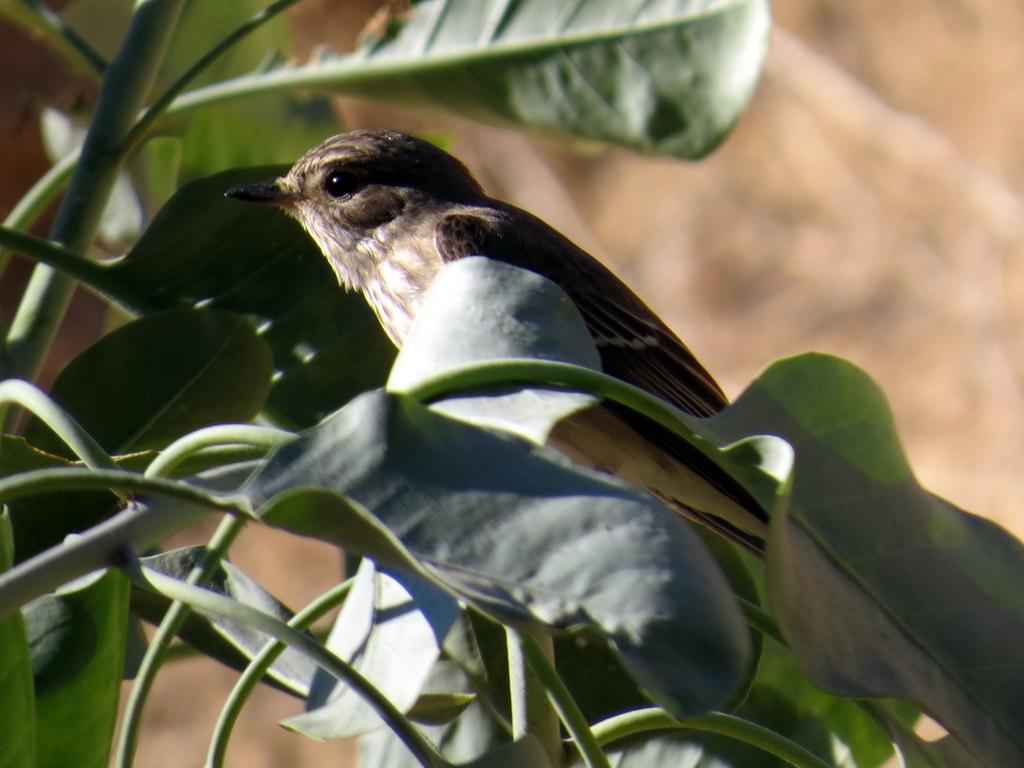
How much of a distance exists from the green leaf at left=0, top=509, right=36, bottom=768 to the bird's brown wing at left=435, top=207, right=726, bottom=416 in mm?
1566

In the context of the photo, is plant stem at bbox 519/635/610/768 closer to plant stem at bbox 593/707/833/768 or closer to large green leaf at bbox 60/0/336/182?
plant stem at bbox 593/707/833/768

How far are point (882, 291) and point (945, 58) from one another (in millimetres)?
1533

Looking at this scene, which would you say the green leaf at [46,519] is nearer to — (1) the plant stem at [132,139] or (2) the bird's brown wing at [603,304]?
(1) the plant stem at [132,139]

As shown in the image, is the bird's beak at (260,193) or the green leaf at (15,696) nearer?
the green leaf at (15,696)

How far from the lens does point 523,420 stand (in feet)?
3.24

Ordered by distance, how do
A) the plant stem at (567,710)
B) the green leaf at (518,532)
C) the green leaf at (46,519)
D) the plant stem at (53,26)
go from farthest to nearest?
1. the plant stem at (53,26)
2. the green leaf at (46,519)
3. the plant stem at (567,710)
4. the green leaf at (518,532)

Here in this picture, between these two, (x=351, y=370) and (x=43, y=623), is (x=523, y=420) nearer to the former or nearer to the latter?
(x=43, y=623)

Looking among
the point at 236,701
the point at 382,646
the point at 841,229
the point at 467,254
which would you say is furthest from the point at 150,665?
the point at 841,229

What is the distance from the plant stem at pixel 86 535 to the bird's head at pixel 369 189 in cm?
176

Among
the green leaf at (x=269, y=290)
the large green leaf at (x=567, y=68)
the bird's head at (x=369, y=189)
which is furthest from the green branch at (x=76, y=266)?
the bird's head at (x=369, y=189)

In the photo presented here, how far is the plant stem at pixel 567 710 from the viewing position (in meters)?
1.00

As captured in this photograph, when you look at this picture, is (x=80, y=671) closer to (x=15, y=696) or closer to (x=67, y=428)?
(x=15, y=696)

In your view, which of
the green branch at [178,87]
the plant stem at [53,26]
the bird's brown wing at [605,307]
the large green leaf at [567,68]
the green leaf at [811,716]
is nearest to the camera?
the green leaf at [811,716]

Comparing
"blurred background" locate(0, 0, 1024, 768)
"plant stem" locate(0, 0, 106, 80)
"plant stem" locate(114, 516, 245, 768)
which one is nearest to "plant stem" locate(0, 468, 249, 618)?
"plant stem" locate(114, 516, 245, 768)
